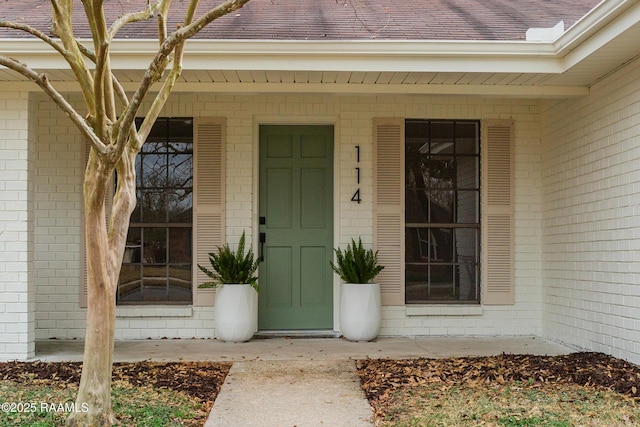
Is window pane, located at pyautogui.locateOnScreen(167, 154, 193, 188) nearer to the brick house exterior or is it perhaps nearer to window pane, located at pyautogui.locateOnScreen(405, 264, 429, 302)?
the brick house exterior

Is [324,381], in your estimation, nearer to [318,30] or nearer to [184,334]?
[184,334]

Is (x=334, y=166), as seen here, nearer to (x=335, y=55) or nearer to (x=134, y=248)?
(x=335, y=55)

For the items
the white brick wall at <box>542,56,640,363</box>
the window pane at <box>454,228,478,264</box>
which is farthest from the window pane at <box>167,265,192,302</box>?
the white brick wall at <box>542,56,640,363</box>

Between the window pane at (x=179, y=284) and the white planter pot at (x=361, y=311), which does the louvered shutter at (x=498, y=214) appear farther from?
the window pane at (x=179, y=284)

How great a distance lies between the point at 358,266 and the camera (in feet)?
22.1

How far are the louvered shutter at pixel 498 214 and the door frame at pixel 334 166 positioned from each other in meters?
1.63

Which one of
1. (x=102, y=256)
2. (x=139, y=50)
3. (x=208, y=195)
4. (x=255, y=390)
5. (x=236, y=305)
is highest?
(x=139, y=50)

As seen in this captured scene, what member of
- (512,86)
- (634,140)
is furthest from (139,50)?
(634,140)

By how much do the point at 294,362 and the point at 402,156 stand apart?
2.69m

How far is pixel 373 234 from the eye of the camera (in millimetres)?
7129

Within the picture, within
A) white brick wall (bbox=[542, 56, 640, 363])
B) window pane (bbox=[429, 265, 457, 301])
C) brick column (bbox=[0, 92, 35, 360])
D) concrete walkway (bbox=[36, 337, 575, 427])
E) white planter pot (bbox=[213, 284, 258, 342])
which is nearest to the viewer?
concrete walkway (bbox=[36, 337, 575, 427])

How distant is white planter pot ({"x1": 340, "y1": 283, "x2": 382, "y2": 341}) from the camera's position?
670 centimetres

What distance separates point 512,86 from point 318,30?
1.94m

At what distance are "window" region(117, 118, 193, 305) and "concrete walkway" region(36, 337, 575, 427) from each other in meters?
0.59
